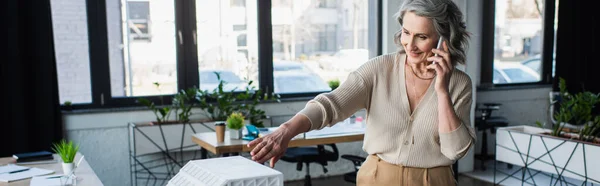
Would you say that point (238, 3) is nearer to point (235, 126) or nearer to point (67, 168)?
point (235, 126)

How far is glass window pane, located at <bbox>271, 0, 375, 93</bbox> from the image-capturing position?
18.2 feet

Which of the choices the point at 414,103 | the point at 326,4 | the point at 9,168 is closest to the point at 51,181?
the point at 9,168

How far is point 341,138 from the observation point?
4.22 meters

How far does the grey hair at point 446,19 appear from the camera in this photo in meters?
1.64

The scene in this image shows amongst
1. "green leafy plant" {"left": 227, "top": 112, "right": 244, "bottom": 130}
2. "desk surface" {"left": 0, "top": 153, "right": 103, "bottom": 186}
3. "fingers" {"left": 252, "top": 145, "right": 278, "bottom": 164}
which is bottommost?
"desk surface" {"left": 0, "top": 153, "right": 103, "bottom": 186}

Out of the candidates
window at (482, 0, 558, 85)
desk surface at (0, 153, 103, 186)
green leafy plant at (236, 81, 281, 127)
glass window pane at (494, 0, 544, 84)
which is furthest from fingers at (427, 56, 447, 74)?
glass window pane at (494, 0, 544, 84)

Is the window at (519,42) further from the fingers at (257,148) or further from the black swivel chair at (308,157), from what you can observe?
the fingers at (257,148)

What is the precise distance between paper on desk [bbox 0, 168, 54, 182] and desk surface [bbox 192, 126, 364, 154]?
3.59 feet

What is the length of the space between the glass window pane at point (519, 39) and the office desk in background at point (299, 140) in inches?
113

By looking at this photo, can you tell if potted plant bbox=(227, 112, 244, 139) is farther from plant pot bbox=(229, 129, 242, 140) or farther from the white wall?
the white wall

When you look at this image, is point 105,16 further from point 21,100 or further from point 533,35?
point 533,35

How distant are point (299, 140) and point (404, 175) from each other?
2.31 meters

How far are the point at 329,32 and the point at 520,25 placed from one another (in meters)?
2.42

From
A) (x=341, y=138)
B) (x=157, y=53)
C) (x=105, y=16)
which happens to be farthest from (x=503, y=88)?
(x=105, y=16)
